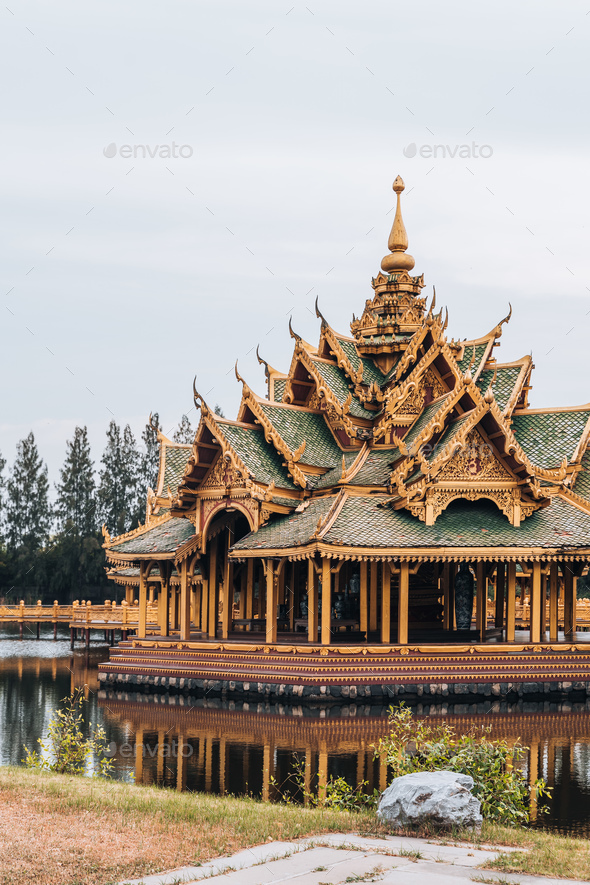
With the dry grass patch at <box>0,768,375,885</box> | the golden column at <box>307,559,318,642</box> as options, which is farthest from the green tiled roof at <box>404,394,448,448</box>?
the dry grass patch at <box>0,768,375,885</box>

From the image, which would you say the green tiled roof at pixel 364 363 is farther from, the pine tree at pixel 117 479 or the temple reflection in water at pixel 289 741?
the pine tree at pixel 117 479

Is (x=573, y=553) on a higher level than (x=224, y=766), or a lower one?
higher

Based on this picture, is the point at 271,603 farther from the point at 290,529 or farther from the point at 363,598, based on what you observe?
the point at 363,598

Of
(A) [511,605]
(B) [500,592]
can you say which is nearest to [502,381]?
(B) [500,592]

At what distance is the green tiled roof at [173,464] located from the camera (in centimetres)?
3144

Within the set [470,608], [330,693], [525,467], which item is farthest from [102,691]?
[525,467]

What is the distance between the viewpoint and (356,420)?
2723 centimetres

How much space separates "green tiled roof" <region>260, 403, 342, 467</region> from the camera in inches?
1034

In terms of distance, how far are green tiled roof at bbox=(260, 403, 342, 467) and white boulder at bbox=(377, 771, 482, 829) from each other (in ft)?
55.5

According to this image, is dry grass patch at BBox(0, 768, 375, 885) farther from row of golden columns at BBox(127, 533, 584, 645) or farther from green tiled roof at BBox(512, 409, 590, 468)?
green tiled roof at BBox(512, 409, 590, 468)

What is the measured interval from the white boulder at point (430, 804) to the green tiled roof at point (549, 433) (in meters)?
18.5

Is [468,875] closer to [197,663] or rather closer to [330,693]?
[330,693]

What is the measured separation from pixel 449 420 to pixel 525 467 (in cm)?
324

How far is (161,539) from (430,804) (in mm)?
19051
